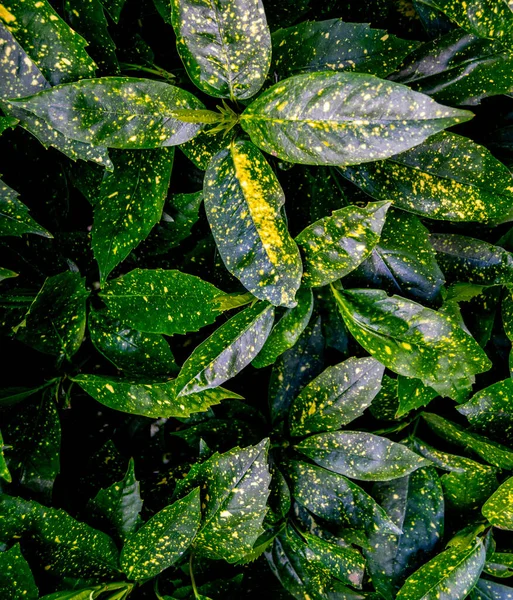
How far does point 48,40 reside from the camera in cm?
79

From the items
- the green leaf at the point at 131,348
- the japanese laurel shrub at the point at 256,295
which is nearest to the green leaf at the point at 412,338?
the japanese laurel shrub at the point at 256,295

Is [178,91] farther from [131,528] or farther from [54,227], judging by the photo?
[131,528]

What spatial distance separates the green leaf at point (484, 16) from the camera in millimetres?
802

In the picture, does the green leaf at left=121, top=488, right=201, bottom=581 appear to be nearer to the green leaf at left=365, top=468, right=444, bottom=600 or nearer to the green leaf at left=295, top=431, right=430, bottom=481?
the green leaf at left=295, top=431, right=430, bottom=481

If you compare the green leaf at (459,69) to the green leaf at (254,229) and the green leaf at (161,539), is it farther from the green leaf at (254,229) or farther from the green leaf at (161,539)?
the green leaf at (161,539)

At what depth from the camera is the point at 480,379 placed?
117 cm

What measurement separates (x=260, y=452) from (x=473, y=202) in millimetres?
602

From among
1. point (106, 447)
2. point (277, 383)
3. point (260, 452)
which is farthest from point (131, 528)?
point (277, 383)

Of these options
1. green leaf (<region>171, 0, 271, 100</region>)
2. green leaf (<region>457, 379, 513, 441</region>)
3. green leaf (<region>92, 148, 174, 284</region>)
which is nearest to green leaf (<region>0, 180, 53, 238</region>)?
green leaf (<region>92, 148, 174, 284</region>)

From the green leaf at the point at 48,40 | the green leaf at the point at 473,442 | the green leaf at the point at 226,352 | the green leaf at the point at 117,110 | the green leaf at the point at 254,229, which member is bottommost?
the green leaf at the point at 473,442

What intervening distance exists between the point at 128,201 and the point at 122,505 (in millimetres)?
594

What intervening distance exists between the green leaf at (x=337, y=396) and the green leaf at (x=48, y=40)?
701mm

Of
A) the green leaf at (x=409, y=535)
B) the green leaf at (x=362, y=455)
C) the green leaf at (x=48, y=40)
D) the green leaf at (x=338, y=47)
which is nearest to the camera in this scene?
the green leaf at (x=48, y=40)

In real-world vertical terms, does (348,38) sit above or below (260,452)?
above
